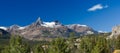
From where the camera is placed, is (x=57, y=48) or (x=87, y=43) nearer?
(x=57, y=48)

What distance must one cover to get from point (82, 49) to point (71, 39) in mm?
43847

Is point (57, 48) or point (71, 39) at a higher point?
point (71, 39)

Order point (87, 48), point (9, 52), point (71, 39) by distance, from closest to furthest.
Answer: point (9, 52) < point (87, 48) < point (71, 39)

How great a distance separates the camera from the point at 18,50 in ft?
410

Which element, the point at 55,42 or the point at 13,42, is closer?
the point at 55,42

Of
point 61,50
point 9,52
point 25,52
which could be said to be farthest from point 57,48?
point 9,52

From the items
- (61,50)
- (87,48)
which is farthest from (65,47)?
(87,48)

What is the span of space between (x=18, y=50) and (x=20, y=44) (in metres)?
5.13

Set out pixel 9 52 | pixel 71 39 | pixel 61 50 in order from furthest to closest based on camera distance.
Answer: pixel 71 39, pixel 9 52, pixel 61 50

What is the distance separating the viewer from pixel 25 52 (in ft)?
413

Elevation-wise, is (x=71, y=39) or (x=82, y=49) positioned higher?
(x=71, y=39)

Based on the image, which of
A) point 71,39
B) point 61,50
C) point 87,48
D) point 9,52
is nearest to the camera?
point 61,50

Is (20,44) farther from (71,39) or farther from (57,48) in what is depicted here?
(71,39)

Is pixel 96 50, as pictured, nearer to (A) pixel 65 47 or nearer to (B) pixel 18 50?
(A) pixel 65 47
